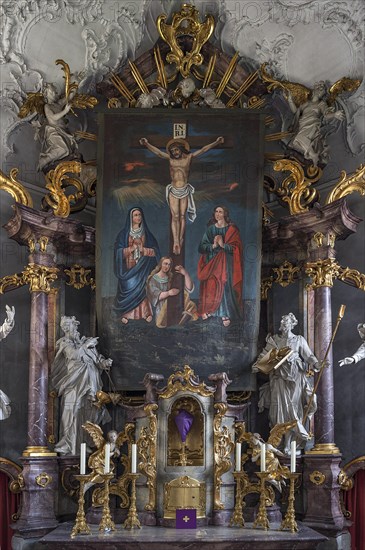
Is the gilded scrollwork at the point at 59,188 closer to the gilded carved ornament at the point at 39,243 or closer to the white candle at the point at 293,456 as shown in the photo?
the gilded carved ornament at the point at 39,243

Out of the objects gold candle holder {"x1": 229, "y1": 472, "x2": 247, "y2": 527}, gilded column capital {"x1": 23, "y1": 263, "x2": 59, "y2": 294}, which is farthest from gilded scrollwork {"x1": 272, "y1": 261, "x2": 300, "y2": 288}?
gilded column capital {"x1": 23, "y1": 263, "x2": 59, "y2": 294}

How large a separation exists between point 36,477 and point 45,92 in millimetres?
6272

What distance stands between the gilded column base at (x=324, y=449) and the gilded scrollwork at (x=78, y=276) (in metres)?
4.46

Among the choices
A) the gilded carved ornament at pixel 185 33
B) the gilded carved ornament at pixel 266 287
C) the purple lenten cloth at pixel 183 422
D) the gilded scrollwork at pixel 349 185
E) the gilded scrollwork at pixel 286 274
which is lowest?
the purple lenten cloth at pixel 183 422

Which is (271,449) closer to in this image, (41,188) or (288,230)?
(288,230)

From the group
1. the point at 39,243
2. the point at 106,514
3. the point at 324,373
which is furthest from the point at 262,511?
the point at 39,243

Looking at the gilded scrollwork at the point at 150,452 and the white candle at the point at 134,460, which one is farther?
the gilded scrollwork at the point at 150,452

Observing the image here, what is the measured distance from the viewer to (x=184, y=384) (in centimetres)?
1320

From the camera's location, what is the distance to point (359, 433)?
14.3 m

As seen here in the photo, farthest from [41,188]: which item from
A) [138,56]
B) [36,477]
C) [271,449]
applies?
[271,449]

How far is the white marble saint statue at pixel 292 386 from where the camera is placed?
13562 mm

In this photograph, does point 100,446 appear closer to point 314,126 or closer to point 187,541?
point 187,541

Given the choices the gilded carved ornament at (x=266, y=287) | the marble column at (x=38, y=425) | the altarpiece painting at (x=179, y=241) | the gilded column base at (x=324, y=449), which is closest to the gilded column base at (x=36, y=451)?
the marble column at (x=38, y=425)

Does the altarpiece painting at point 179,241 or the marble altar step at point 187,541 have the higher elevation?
the altarpiece painting at point 179,241
